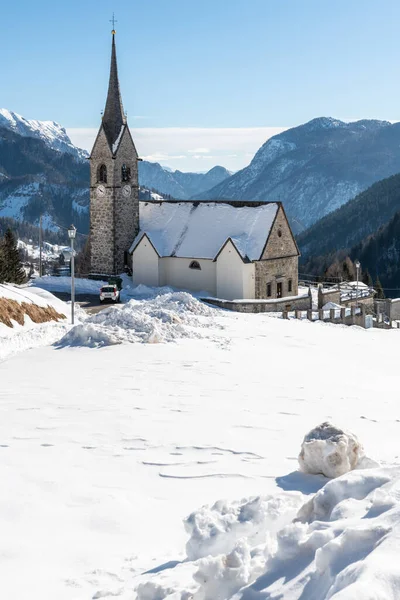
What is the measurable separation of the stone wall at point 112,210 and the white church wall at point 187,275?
457 centimetres

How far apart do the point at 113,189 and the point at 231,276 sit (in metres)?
11.8

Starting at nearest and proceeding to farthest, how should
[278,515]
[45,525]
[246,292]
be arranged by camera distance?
[278,515] < [45,525] < [246,292]

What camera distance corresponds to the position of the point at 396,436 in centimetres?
1108

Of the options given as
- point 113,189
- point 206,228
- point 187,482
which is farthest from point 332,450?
point 113,189

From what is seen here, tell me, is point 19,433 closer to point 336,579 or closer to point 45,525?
point 45,525

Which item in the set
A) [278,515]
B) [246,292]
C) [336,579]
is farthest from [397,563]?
[246,292]

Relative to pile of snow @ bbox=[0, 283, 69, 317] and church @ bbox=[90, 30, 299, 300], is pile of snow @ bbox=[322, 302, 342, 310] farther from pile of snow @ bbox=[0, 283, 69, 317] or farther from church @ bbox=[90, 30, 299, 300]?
pile of snow @ bbox=[0, 283, 69, 317]

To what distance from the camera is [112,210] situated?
159 ft

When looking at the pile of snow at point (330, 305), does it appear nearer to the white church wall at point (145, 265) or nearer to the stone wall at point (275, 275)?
the stone wall at point (275, 275)

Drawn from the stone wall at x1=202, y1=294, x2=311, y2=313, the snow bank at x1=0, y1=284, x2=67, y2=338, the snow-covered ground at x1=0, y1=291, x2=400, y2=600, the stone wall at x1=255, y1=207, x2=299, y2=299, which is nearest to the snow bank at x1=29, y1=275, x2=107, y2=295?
the stone wall at x1=202, y1=294, x2=311, y2=313

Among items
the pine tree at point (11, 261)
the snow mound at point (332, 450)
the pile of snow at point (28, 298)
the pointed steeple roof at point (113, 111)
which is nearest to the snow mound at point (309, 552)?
the snow mound at point (332, 450)

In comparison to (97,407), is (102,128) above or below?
above

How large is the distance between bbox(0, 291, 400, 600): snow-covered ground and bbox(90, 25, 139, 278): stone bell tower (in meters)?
30.2

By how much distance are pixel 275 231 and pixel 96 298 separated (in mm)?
12487
